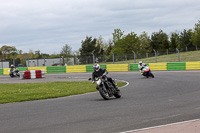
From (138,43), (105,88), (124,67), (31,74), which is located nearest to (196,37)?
(138,43)

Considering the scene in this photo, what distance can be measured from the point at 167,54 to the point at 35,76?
50.0 ft

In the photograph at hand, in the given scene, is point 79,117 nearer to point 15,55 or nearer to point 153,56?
point 153,56

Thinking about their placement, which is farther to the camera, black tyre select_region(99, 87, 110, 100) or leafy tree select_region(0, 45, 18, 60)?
leafy tree select_region(0, 45, 18, 60)

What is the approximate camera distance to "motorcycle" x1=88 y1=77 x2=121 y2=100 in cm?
1159

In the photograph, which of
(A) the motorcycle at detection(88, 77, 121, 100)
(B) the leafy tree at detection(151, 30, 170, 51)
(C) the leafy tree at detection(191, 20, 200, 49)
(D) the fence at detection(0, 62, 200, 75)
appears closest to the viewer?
(A) the motorcycle at detection(88, 77, 121, 100)

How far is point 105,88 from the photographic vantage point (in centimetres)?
1181

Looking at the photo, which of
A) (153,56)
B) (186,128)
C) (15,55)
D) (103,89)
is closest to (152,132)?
(186,128)

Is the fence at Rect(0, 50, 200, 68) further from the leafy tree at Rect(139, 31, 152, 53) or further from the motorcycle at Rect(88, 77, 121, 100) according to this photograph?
the leafy tree at Rect(139, 31, 152, 53)

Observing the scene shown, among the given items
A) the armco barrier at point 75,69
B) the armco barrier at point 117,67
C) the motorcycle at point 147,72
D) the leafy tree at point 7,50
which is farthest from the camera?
the leafy tree at point 7,50

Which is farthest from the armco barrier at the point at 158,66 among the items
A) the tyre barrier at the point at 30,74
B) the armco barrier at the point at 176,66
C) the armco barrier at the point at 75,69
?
the tyre barrier at the point at 30,74

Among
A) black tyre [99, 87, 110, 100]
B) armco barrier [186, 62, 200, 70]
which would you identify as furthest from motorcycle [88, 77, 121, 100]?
armco barrier [186, 62, 200, 70]

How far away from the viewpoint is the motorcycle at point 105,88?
11.6 m

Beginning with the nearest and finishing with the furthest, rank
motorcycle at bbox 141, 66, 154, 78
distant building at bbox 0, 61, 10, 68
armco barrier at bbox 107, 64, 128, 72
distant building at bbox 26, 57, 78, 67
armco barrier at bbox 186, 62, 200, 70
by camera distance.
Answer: motorcycle at bbox 141, 66, 154, 78, armco barrier at bbox 186, 62, 200, 70, armco barrier at bbox 107, 64, 128, 72, distant building at bbox 26, 57, 78, 67, distant building at bbox 0, 61, 10, 68

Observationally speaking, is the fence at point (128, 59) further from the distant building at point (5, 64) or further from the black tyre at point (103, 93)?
the black tyre at point (103, 93)
